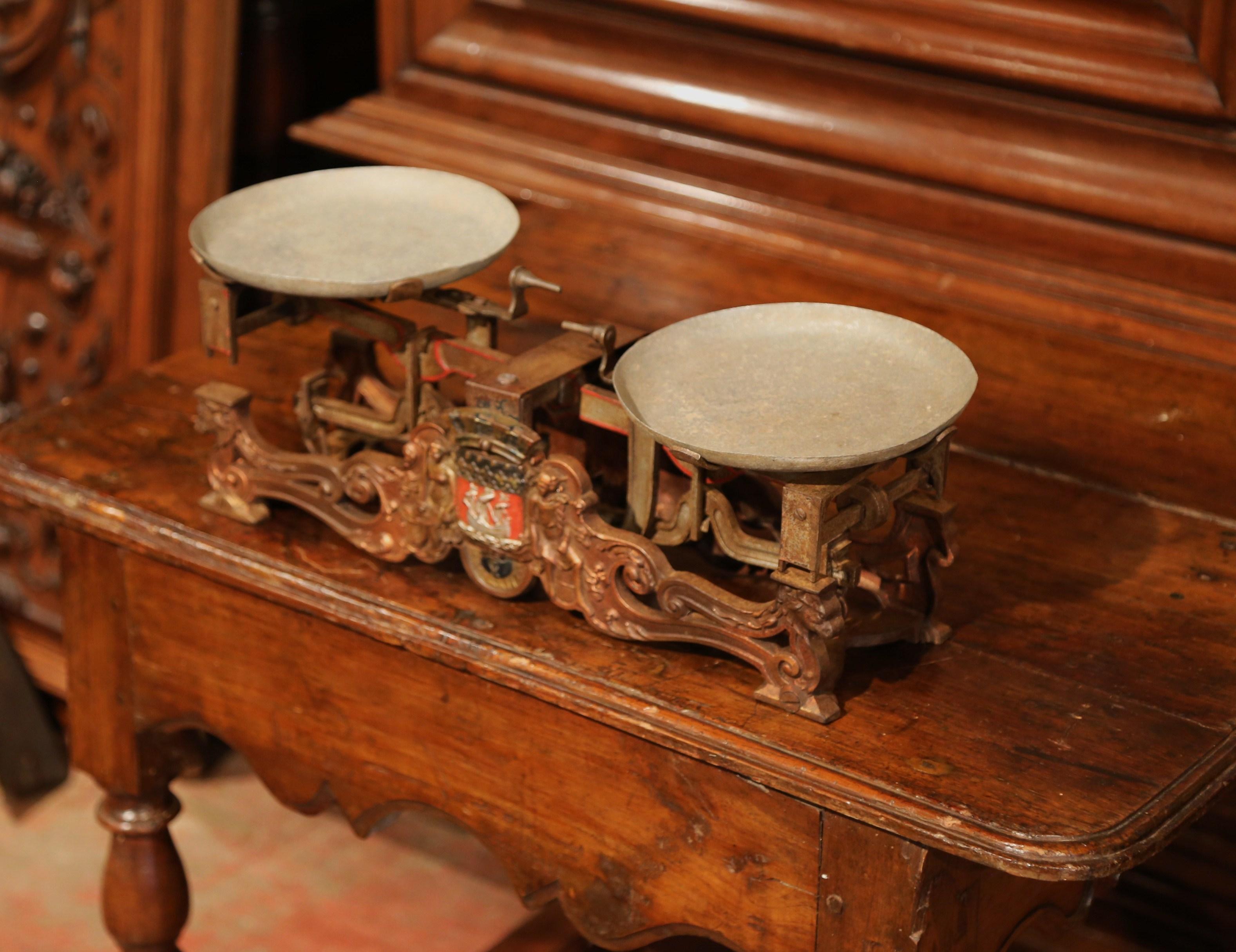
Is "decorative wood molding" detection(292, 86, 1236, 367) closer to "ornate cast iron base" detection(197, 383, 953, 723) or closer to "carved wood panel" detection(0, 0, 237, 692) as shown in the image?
"carved wood panel" detection(0, 0, 237, 692)

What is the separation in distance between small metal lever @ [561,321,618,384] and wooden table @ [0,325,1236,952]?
198 millimetres

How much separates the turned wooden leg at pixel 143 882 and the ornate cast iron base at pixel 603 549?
1.60 ft

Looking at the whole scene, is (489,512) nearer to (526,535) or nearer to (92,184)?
(526,535)

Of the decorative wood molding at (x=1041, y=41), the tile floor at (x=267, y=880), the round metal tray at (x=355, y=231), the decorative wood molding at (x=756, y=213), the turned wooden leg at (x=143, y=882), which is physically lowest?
the tile floor at (x=267, y=880)

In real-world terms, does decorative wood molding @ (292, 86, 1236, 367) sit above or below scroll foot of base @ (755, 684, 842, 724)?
above

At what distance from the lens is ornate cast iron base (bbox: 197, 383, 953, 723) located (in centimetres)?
119

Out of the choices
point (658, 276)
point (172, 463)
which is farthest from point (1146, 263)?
point (172, 463)

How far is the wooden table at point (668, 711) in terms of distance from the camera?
45.1 inches

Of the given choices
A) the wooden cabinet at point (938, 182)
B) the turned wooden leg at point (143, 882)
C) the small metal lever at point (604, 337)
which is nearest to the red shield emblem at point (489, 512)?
the small metal lever at point (604, 337)

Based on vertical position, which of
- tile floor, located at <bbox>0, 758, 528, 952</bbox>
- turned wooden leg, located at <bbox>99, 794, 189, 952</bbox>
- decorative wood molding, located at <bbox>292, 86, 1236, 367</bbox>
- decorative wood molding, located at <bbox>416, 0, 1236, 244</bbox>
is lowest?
tile floor, located at <bbox>0, 758, 528, 952</bbox>

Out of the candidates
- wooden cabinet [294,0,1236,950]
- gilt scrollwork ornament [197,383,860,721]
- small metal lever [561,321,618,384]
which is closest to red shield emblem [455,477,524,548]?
gilt scrollwork ornament [197,383,860,721]

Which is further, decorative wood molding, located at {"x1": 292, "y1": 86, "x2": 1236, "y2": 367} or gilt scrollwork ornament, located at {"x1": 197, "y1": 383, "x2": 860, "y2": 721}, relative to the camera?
decorative wood molding, located at {"x1": 292, "y1": 86, "x2": 1236, "y2": 367}

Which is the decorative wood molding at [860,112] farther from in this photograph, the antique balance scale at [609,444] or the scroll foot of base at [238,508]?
the scroll foot of base at [238,508]

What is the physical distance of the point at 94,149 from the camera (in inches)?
90.4
